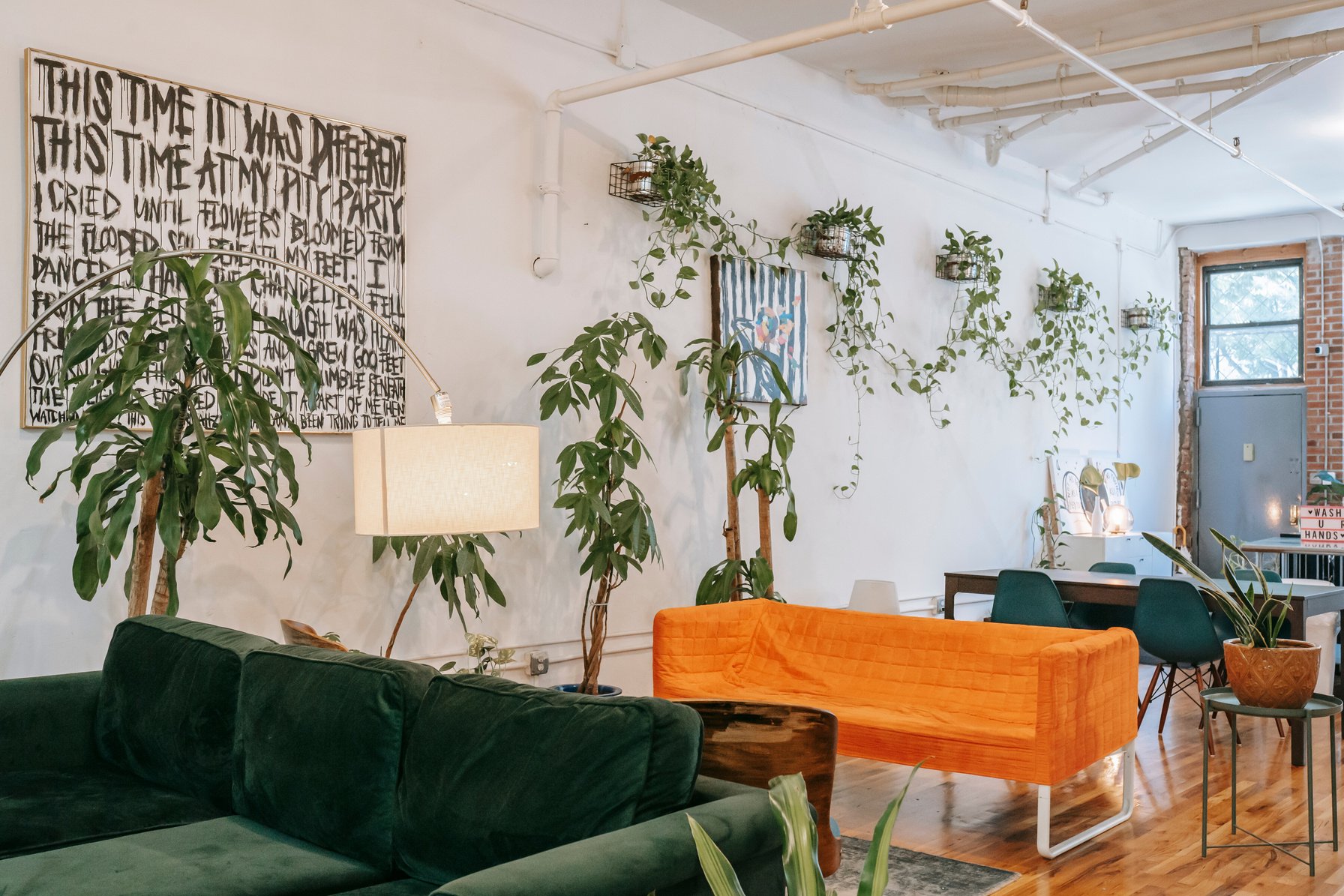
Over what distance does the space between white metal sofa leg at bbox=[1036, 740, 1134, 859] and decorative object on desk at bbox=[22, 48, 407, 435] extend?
2.79 meters

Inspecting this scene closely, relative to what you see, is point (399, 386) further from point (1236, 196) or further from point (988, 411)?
point (1236, 196)

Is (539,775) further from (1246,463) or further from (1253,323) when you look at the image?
(1253,323)

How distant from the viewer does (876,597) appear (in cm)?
639

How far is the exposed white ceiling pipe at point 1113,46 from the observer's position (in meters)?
5.57

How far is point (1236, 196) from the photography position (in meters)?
9.83

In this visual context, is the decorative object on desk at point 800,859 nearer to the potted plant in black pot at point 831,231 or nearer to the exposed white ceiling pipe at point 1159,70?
the potted plant in black pot at point 831,231

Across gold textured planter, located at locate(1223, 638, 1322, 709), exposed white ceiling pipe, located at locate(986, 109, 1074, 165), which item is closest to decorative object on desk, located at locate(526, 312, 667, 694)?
gold textured planter, located at locate(1223, 638, 1322, 709)

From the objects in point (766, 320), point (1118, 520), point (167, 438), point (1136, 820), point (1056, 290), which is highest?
point (1056, 290)

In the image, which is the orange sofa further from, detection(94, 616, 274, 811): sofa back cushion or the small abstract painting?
detection(94, 616, 274, 811): sofa back cushion

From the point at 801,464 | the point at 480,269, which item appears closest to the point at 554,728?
the point at 480,269

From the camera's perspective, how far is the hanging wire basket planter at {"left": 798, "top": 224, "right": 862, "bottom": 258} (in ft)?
21.3

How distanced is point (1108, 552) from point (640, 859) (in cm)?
723

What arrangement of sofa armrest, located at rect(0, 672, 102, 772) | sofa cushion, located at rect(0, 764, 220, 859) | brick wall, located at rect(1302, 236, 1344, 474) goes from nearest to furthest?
sofa cushion, located at rect(0, 764, 220, 859), sofa armrest, located at rect(0, 672, 102, 772), brick wall, located at rect(1302, 236, 1344, 474)

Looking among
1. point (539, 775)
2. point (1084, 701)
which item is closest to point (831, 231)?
point (1084, 701)
